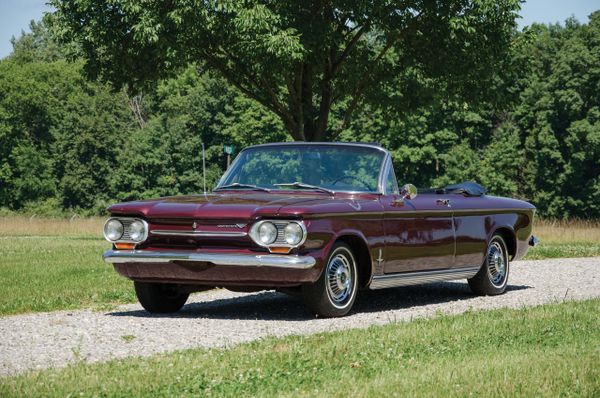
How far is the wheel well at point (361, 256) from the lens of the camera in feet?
34.2

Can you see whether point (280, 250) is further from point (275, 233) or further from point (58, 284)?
point (58, 284)

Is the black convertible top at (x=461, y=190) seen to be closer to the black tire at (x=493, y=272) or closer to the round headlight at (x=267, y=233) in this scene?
the black tire at (x=493, y=272)

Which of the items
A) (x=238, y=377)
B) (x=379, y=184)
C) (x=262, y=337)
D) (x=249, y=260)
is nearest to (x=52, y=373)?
(x=238, y=377)

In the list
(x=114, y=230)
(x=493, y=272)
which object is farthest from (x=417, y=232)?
(x=114, y=230)

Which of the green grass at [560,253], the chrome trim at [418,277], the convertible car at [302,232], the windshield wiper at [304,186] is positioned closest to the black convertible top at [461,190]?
the convertible car at [302,232]

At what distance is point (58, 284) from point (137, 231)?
4968mm

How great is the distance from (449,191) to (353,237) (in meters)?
2.60

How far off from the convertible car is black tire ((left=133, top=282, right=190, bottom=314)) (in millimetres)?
12

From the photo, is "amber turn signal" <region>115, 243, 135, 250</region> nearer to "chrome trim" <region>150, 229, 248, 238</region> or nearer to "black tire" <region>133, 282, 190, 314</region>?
"chrome trim" <region>150, 229, 248, 238</region>

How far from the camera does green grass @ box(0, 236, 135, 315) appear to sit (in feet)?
39.9

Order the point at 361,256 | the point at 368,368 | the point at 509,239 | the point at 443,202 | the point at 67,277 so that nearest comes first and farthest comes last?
the point at 368,368 < the point at 361,256 < the point at 443,202 < the point at 509,239 < the point at 67,277

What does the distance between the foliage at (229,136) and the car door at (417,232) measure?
132 feet

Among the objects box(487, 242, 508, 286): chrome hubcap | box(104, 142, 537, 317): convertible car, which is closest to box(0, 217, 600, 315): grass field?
box(104, 142, 537, 317): convertible car

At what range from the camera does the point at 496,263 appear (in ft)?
43.0
